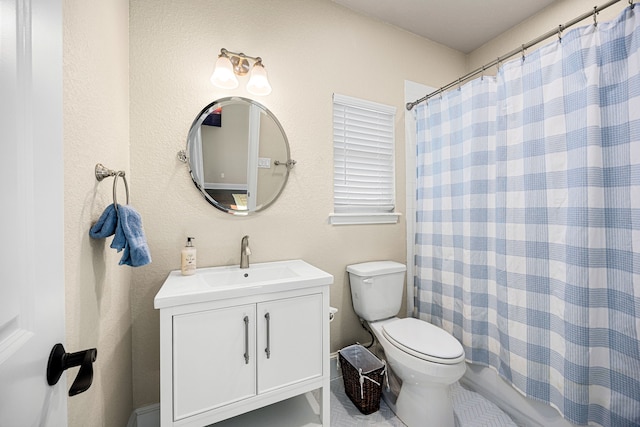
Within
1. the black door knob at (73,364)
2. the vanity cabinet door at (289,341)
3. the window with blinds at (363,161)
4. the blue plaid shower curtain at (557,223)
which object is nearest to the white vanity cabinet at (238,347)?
the vanity cabinet door at (289,341)

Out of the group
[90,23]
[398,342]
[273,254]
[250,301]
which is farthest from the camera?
[273,254]

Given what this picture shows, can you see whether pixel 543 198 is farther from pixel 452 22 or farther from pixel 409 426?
pixel 452 22

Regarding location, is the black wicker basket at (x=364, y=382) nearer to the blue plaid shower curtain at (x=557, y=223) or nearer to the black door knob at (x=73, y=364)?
the blue plaid shower curtain at (x=557, y=223)

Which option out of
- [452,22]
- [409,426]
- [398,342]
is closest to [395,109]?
[452,22]

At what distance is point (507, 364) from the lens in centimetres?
145

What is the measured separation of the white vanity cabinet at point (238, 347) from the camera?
3.36 ft

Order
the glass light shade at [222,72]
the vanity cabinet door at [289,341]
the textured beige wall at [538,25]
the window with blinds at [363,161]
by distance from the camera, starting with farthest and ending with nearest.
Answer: the window with blinds at [363,161], the textured beige wall at [538,25], the glass light shade at [222,72], the vanity cabinet door at [289,341]

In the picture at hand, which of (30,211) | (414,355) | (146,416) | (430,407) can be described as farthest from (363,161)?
(146,416)

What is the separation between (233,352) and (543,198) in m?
1.67

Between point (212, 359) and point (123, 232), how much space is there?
63 cm

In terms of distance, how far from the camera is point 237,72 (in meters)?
1.50

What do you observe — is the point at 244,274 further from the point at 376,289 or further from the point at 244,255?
the point at 376,289

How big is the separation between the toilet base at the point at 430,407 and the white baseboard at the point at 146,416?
4.42 feet

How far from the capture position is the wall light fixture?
1402 millimetres
